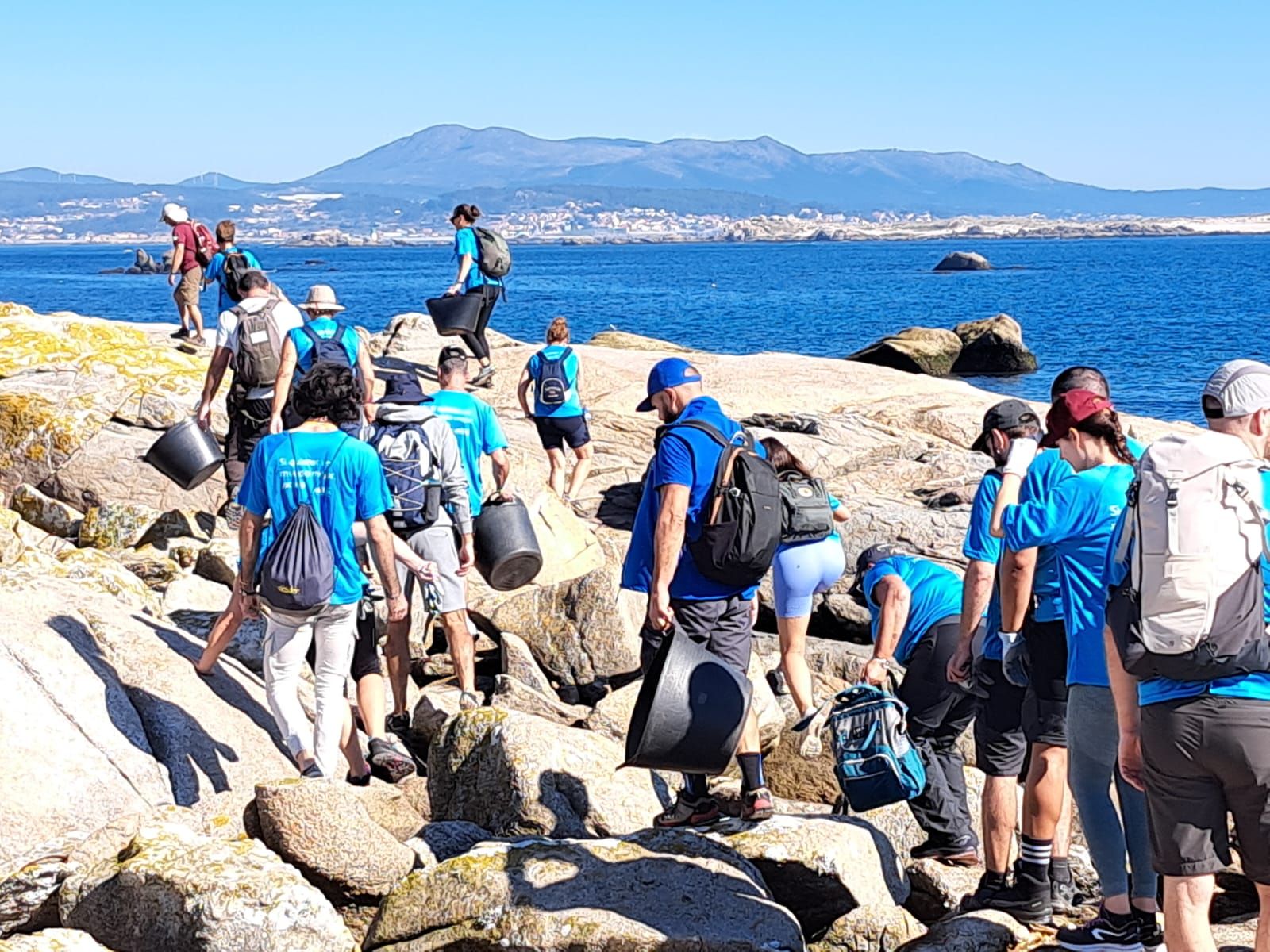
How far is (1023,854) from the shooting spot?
5355 mm

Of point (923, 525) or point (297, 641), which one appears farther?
point (923, 525)

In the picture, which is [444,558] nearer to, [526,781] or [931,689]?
[526,781]

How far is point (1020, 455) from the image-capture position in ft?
18.7

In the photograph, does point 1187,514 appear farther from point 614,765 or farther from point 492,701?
point 492,701

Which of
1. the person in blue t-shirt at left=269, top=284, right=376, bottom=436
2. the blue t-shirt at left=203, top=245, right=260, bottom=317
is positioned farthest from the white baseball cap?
the blue t-shirt at left=203, top=245, right=260, bottom=317

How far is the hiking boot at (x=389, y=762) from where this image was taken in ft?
22.5

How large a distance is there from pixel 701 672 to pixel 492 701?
248cm

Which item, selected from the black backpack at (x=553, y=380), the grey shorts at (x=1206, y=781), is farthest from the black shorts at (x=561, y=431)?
the grey shorts at (x=1206, y=781)

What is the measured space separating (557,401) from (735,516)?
609cm

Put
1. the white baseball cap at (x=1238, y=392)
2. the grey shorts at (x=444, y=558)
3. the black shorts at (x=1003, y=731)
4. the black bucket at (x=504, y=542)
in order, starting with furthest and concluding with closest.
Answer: the black bucket at (x=504, y=542)
the grey shorts at (x=444, y=558)
the black shorts at (x=1003, y=731)
the white baseball cap at (x=1238, y=392)

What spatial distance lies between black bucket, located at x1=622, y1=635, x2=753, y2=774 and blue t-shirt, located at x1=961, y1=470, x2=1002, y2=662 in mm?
1000

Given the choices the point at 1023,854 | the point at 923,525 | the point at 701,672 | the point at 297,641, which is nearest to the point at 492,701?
the point at 297,641

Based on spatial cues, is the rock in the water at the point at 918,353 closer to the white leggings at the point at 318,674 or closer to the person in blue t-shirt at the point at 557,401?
the person in blue t-shirt at the point at 557,401

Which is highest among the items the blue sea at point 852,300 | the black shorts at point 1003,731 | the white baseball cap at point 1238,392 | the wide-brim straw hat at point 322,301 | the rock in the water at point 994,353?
the white baseball cap at point 1238,392
